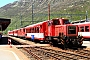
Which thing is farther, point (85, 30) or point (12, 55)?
point (85, 30)

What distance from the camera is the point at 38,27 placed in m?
41.9

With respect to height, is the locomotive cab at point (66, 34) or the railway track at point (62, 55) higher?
the locomotive cab at point (66, 34)

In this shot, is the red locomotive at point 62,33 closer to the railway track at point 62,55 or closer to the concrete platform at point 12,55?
the railway track at point 62,55

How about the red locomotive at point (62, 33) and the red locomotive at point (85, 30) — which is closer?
the red locomotive at point (62, 33)

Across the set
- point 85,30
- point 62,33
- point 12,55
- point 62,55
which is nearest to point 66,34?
point 62,33

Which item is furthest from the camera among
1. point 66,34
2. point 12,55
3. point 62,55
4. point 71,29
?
point 71,29

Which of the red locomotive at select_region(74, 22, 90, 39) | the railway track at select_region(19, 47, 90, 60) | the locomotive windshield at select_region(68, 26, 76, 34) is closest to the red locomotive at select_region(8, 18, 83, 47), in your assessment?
the locomotive windshield at select_region(68, 26, 76, 34)

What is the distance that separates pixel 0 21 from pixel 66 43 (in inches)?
834

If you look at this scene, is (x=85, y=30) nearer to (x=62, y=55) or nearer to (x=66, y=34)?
(x=66, y=34)

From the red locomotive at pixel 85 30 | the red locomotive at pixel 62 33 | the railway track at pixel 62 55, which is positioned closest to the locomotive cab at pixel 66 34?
the red locomotive at pixel 62 33

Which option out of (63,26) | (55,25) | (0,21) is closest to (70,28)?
(63,26)

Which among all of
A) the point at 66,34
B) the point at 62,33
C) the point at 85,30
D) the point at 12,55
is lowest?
the point at 12,55

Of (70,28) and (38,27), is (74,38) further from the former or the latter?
(38,27)

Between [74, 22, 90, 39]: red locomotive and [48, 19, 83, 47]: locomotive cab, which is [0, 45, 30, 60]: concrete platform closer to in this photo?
[48, 19, 83, 47]: locomotive cab
